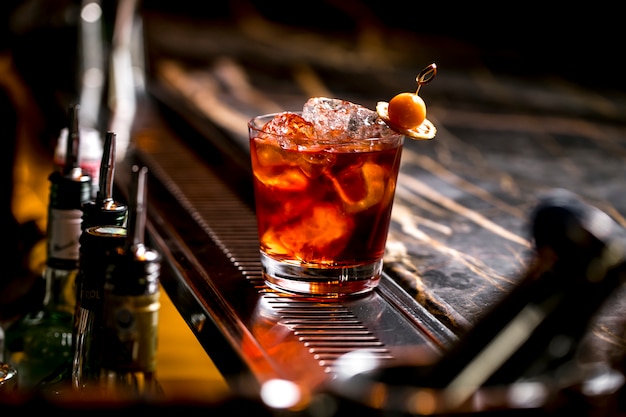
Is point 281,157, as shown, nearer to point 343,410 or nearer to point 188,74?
point 343,410

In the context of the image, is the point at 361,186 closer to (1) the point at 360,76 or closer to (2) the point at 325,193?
(2) the point at 325,193

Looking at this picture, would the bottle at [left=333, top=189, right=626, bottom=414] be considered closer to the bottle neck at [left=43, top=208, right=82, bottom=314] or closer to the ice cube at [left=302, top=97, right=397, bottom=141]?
the ice cube at [left=302, top=97, right=397, bottom=141]

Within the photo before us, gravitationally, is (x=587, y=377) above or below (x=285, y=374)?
above

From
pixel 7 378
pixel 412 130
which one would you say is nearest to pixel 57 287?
pixel 7 378

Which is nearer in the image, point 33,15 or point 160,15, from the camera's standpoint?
point 33,15

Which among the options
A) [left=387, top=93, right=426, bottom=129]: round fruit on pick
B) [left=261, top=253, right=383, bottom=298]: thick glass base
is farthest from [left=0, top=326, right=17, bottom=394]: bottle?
[left=387, top=93, right=426, bottom=129]: round fruit on pick

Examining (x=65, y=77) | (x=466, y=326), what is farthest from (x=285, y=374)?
(x=65, y=77)

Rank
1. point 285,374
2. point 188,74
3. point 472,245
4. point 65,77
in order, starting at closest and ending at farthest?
point 285,374, point 472,245, point 65,77, point 188,74
